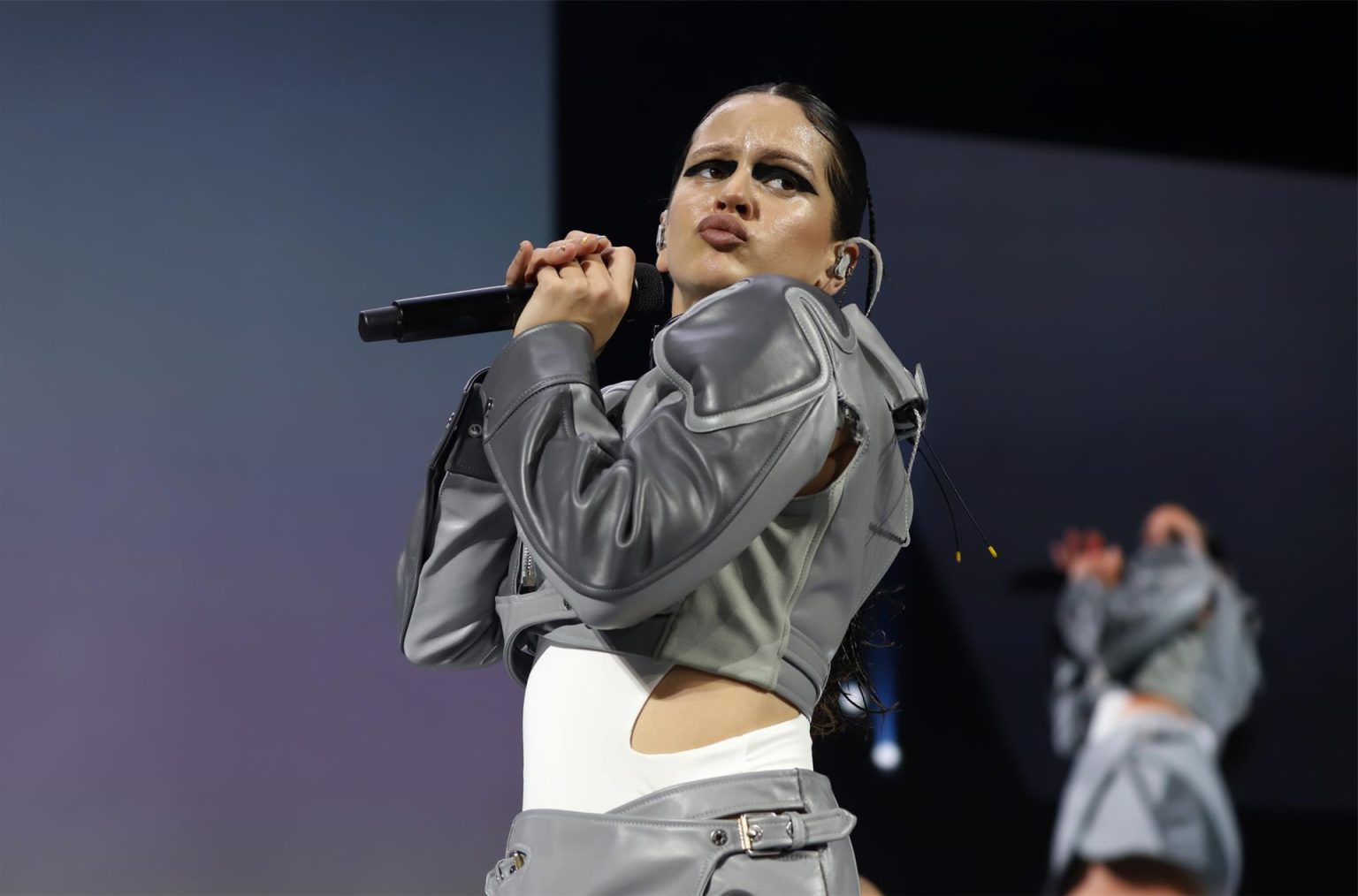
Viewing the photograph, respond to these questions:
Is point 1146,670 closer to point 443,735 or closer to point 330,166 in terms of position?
point 443,735

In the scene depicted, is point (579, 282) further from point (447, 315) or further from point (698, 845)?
point (698, 845)

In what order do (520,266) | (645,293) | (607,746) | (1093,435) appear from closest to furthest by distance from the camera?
(607,746)
(520,266)
(645,293)
(1093,435)

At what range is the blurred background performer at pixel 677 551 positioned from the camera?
0.93m

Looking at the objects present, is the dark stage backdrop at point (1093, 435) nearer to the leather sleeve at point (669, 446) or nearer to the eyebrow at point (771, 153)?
the eyebrow at point (771, 153)

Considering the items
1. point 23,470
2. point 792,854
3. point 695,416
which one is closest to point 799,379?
point 695,416

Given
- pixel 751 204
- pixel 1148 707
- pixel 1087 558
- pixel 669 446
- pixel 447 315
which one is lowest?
pixel 1148 707

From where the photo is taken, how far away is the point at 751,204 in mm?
1282

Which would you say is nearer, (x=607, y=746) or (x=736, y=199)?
(x=607, y=746)

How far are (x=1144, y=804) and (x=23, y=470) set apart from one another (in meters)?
2.26

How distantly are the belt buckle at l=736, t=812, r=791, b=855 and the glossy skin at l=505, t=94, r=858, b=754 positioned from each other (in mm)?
379

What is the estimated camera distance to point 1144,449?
304 cm

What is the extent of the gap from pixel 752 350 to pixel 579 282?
0.57 feet

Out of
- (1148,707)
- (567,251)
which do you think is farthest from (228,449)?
(1148,707)

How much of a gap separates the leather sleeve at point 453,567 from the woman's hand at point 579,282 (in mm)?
157
